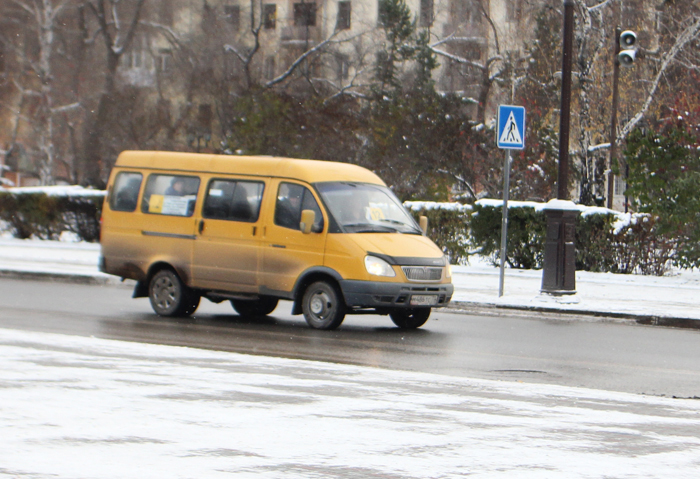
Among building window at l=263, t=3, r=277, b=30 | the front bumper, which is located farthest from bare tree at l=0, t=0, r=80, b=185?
the front bumper

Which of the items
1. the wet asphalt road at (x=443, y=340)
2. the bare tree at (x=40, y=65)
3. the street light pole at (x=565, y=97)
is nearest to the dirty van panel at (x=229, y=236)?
the wet asphalt road at (x=443, y=340)

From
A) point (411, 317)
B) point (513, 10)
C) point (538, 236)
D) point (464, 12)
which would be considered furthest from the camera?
point (464, 12)

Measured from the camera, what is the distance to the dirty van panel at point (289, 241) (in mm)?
13602

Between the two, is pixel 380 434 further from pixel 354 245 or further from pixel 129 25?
pixel 129 25

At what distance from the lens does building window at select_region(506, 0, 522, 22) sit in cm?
4040

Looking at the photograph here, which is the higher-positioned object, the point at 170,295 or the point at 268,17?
the point at 268,17

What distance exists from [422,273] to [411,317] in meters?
1.02

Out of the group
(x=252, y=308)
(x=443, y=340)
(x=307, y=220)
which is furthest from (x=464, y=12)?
(x=443, y=340)

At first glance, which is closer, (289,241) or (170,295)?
(289,241)

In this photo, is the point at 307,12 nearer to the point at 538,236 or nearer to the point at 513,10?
the point at 513,10

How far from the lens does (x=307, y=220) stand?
13.5 meters

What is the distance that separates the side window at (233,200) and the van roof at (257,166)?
0.54ft

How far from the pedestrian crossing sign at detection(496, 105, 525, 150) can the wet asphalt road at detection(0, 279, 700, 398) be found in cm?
281

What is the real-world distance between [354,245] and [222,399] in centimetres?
539
